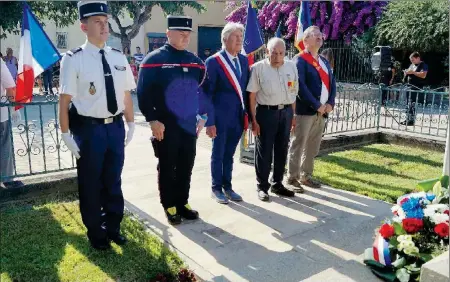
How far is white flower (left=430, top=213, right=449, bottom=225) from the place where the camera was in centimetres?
318

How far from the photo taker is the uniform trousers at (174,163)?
14.0ft

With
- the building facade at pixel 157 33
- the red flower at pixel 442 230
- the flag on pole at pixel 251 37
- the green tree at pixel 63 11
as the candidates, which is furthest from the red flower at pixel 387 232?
the building facade at pixel 157 33

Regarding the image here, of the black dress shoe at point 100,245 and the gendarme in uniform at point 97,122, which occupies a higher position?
the gendarme in uniform at point 97,122

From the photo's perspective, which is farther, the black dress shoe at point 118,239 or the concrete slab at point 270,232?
the black dress shoe at point 118,239

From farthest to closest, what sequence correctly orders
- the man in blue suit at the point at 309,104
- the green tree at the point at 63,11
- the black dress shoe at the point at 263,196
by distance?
1. the green tree at the point at 63,11
2. the man in blue suit at the point at 309,104
3. the black dress shoe at the point at 263,196

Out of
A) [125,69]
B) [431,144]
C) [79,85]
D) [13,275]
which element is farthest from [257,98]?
[431,144]

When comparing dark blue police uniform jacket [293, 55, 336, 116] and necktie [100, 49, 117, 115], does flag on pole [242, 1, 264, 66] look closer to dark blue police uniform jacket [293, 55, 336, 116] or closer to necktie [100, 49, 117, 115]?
dark blue police uniform jacket [293, 55, 336, 116]

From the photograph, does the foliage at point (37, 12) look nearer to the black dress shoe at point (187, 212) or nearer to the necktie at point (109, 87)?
the black dress shoe at point (187, 212)

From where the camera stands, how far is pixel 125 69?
3.75 metres

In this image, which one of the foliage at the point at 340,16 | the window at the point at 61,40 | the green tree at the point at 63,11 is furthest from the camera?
the window at the point at 61,40

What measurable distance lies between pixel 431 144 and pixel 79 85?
671 centimetres

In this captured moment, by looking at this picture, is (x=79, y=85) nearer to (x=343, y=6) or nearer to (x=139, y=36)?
(x=343, y=6)

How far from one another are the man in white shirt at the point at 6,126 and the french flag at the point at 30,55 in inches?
5.8

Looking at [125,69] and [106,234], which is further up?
[125,69]
